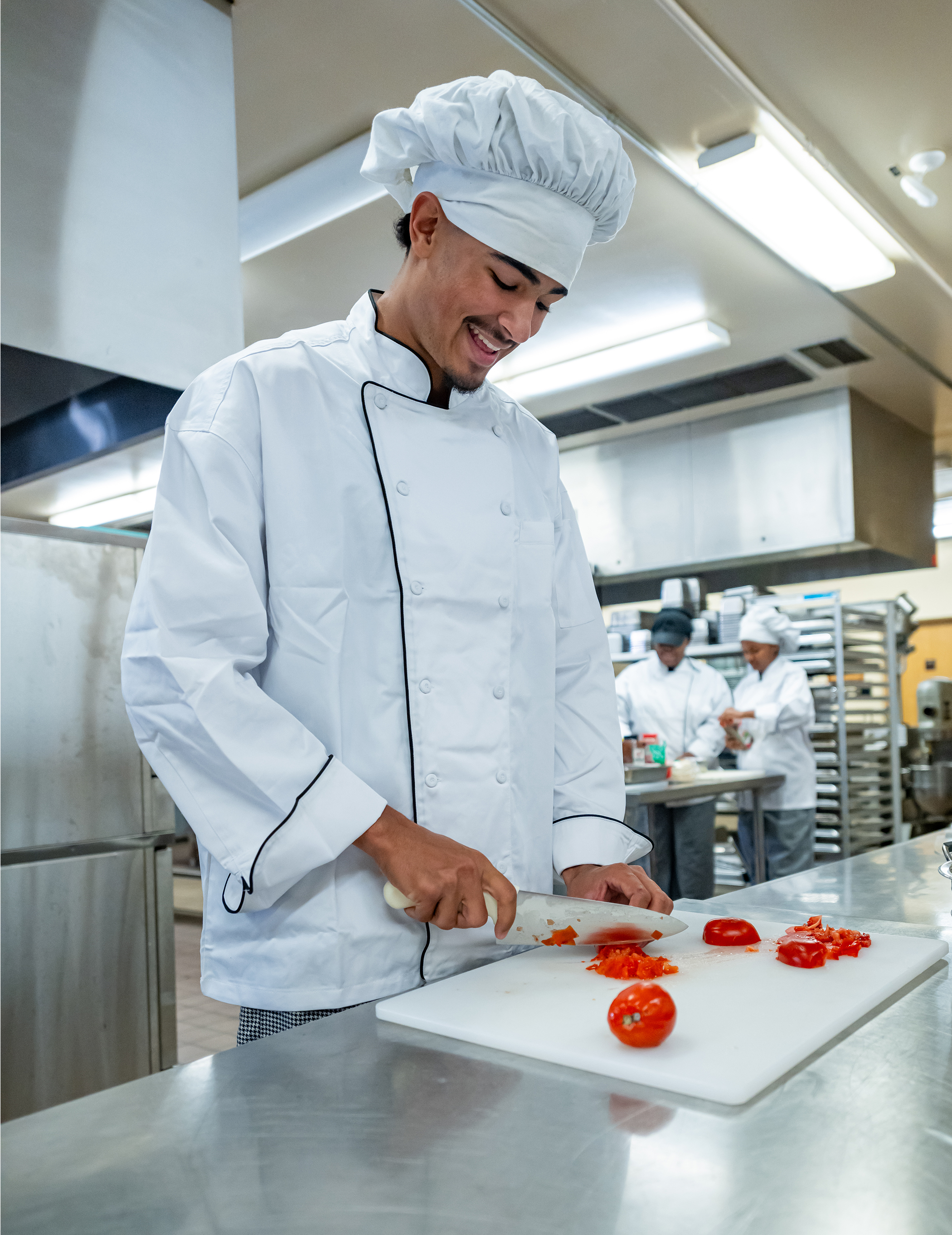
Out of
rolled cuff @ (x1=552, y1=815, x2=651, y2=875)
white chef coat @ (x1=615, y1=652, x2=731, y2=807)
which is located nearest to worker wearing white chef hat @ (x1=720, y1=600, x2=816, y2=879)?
white chef coat @ (x1=615, y1=652, x2=731, y2=807)

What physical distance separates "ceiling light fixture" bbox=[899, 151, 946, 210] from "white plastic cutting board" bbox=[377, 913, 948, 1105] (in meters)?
2.81

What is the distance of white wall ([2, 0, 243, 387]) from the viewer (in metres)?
1.85

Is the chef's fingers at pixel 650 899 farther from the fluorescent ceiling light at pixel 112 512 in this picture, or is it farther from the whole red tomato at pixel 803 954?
the fluorescent ceiling light at pixel 112 512

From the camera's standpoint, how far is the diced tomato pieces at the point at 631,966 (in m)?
0.99

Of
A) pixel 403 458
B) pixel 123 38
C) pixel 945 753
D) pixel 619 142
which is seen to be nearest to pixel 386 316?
pixel 403 458

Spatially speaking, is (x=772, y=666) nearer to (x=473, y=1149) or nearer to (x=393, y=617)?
(x=393, y=617)

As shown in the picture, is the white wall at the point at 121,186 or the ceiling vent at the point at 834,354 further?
the ceiling vent at the point at 834,354

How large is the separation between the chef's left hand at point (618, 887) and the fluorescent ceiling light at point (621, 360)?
3.48 m

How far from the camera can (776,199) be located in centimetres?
318

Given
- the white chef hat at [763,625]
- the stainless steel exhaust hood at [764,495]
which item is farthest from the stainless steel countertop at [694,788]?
the stainless steel exhaust hood at [764,495]

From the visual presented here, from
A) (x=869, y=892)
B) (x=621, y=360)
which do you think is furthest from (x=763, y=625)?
(x=869, y=892)

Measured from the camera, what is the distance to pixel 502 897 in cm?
94

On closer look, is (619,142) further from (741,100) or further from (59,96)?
(741,100)

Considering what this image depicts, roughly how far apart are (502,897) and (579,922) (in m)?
0.15
